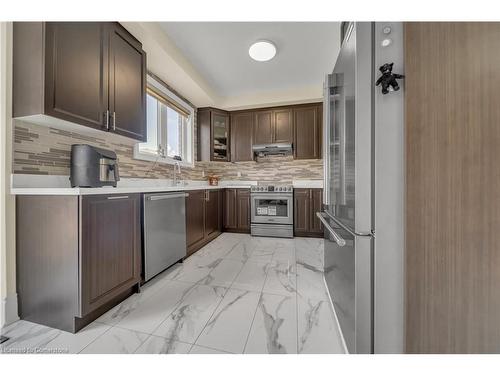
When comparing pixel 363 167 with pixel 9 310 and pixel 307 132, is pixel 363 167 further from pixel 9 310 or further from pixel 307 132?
pixel 307 132

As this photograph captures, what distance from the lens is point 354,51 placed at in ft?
3.05

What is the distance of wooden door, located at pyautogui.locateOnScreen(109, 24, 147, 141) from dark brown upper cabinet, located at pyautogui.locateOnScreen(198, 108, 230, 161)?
1.74 m

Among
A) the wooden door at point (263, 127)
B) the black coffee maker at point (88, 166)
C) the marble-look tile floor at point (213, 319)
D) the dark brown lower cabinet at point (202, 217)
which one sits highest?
the wooden door at point (263, 127)

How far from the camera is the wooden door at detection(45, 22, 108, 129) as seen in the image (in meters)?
1.24

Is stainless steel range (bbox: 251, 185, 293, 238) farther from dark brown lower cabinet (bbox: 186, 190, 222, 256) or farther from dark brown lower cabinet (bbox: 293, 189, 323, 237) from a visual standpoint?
dark brown lower cabinet (bbox: 186, 190, 222, 256)

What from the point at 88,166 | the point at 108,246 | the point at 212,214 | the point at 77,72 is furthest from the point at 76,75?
the point at 212,214

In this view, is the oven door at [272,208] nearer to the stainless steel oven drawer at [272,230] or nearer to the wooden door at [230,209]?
the stainless steel oven drawer at [272,230]

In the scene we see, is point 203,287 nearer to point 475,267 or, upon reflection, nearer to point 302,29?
point 475,267

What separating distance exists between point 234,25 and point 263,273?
2.59 meters

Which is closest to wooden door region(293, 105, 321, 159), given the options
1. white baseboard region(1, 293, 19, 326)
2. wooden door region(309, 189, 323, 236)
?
wooden door region(309, 189, 323, 236)

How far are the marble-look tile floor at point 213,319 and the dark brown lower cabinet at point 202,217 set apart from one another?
50 centimetres

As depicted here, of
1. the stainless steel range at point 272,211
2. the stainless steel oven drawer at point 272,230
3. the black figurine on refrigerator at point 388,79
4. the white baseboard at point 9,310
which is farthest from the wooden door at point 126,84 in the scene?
the stainless steel oven drawer at point 272,230

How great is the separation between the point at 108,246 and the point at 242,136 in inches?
121

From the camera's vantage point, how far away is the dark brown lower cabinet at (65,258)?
119 centimetres
